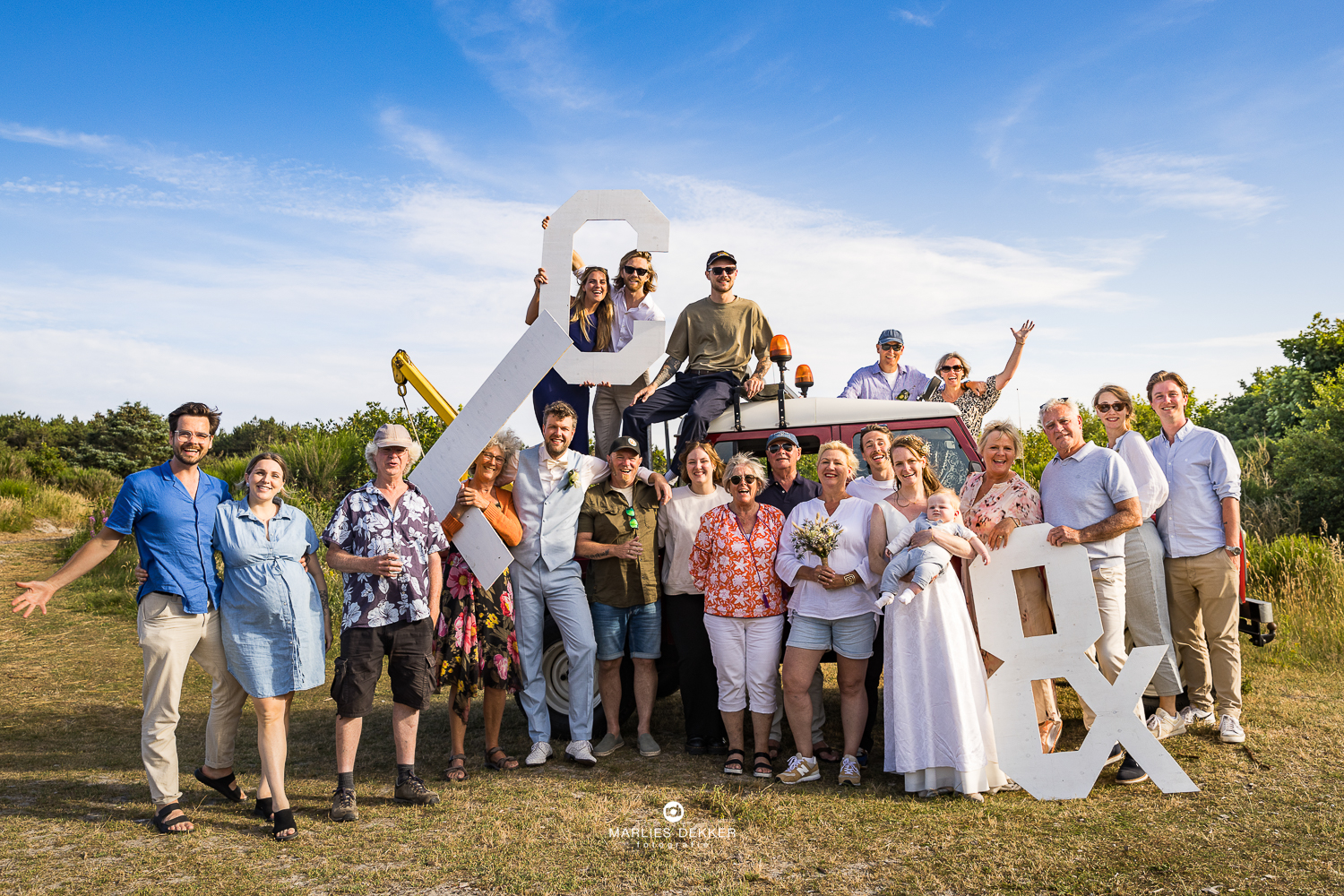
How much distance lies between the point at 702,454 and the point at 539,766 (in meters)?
2.08

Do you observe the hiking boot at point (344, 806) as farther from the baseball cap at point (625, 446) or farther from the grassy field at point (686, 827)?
the baseball cap at point (625, 446)

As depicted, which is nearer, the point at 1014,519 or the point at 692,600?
the point at 1014,519

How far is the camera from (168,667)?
416 cm

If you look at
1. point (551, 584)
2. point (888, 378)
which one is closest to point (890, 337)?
point (888, 378)

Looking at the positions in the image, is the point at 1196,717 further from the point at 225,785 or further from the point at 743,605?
the point at 225,785

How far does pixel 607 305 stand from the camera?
6012mm

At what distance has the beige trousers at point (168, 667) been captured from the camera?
13.6ft

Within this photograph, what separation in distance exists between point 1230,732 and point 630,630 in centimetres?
362

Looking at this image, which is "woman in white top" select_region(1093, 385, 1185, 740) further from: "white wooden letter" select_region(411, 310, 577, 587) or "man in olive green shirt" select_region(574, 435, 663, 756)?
"white wooden letter" select_region(411, 310, 577, 587)

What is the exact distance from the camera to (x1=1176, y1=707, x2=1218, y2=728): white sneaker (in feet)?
17.4

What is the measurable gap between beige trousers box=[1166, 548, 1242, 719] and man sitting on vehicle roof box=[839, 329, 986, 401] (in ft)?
6.64

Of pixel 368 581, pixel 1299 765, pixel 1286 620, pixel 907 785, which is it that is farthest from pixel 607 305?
pixel 1286 620

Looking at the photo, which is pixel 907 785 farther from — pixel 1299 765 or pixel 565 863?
pixel 1299 765

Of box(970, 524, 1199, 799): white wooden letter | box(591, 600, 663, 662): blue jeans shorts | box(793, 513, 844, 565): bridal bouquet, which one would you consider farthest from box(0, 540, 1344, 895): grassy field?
box(793, 513, 844, 565): bridal bouquet
